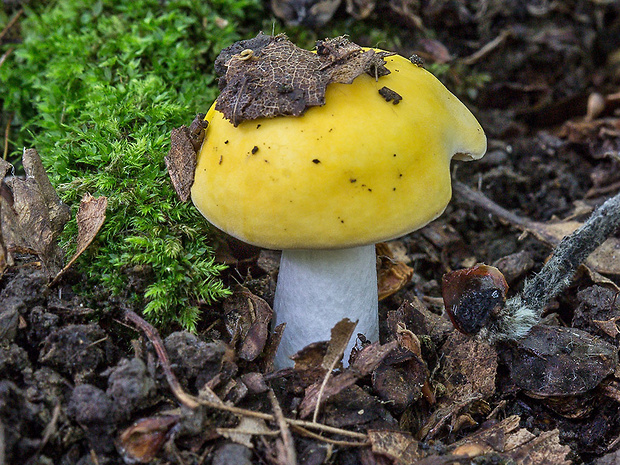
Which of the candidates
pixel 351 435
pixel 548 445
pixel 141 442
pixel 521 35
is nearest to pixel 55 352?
pixel 141 442

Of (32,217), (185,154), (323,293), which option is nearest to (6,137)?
(32,217)

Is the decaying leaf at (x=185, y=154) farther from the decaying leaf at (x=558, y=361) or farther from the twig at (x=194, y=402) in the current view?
the decaying leaf at (x=558, y=361)

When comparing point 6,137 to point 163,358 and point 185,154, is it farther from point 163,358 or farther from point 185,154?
point 163,358

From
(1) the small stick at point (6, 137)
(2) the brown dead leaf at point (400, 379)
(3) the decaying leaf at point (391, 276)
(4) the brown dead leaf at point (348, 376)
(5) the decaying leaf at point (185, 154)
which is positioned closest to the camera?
(4) the brown dead leaf at point (348, 376)

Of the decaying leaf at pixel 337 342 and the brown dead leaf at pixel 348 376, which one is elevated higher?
the decaying leaf at pixel 337 342

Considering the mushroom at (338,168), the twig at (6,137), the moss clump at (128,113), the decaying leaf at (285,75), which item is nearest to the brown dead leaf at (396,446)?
the mushroom at (338,168)

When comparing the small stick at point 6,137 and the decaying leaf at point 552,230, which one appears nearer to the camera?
the decaying leaf at point 552,230

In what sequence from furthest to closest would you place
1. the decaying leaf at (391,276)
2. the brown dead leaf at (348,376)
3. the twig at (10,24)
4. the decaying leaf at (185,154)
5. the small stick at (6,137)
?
the twig at (10,24) < the small stick at (6,137) < the decaying leaf at (391,276) < the decaying leaf at (185,154) < the brown dead leaf at (348,376)

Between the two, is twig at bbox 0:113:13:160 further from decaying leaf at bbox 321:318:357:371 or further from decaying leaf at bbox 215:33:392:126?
decaying leaf at bbox 321:318:357:371
